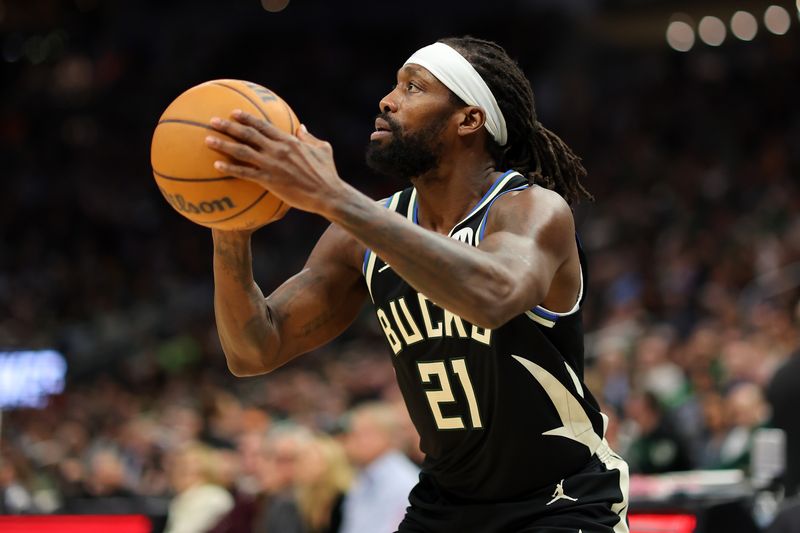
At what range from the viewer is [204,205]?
3398mm

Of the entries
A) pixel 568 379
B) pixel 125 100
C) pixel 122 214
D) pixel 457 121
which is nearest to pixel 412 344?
pixel 568 379

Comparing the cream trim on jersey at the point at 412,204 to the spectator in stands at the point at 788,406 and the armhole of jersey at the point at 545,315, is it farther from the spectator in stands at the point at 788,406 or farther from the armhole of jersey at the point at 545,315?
the spectator in stands at the point at 788,406

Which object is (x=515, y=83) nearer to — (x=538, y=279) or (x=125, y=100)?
(x=538, y=279)

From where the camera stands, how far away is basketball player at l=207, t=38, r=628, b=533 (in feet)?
10.2

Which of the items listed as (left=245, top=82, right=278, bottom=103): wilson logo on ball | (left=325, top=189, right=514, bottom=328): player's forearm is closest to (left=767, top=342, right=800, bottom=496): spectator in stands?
(left=325, top=189, right=514, bottom=328): player's forearm

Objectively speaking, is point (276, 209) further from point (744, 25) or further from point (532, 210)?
point (744, 25)

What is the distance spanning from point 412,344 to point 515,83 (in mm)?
994

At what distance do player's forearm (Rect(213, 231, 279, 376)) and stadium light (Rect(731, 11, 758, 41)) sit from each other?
1990 centimetres

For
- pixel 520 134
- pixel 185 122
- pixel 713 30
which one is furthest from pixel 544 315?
pixel 713 30

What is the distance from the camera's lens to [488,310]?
3.11 metres

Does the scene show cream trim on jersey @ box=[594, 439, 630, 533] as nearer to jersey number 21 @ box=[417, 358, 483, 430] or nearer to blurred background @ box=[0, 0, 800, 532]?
jersey number 21 @ box=[417, 358, 483, 430]

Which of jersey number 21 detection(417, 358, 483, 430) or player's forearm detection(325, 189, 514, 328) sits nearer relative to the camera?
player's forearm detection(325, 189, 514, 328)

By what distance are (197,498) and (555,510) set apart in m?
5.35

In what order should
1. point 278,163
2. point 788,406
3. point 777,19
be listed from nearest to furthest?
1. point 278,163
2. point 788,406
3. point 777,19
